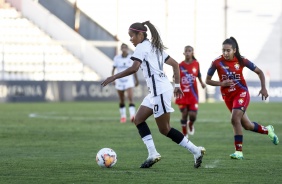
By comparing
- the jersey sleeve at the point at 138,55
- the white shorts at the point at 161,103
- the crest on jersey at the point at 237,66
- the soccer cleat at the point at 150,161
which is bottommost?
the soccer cleat at the point at 150,161

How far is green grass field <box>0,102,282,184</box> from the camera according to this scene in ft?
36.6

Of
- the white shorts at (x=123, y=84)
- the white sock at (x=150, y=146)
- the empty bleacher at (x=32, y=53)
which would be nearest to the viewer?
the white sock at (x=150, y=146)

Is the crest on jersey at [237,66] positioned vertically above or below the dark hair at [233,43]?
below

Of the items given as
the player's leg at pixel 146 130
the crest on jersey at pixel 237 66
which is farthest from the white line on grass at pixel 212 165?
the crest on jersey at pixel 237 66

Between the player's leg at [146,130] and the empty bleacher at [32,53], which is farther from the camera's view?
the empty bleacher at [32,53]

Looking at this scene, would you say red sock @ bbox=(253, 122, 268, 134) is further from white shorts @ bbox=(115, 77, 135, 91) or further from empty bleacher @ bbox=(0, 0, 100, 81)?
empty bleacher @ bbox=(0, 0, 100, 81)

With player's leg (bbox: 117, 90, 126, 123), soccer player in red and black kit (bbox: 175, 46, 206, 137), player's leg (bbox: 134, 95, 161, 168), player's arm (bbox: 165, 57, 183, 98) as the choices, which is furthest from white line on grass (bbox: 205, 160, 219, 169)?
player's leg (bbox: 117, 90, 126, 123)

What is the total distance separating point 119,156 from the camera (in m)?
14.5

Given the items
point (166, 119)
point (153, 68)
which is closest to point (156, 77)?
point (153, 68)

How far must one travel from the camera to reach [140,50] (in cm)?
1225

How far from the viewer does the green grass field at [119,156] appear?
36.6 feet

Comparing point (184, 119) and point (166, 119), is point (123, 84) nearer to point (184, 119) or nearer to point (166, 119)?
point (184, 119)

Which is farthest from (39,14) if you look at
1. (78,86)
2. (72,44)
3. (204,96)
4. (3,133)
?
(3,133)

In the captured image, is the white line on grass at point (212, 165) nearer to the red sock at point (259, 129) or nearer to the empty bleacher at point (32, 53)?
the red sock at point (259, 129)
